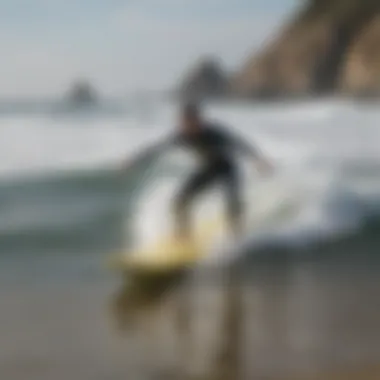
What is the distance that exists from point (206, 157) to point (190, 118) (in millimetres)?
69

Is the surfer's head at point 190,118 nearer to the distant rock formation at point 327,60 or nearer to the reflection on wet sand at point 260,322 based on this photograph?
the distant rock formation at point 327,60

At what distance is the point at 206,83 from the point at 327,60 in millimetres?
220

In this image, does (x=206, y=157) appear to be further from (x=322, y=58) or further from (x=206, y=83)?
(x=322, y=58)

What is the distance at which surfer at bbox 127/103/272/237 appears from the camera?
4.55 ft

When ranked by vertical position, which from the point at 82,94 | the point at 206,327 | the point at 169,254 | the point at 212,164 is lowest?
the point at 206,327

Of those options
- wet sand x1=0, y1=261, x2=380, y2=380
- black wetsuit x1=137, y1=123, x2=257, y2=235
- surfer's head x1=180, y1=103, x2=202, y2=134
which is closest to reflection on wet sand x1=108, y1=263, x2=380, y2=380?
wet sand x1=0, y1=261, x2=380, y2=380

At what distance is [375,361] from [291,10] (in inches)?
23.6

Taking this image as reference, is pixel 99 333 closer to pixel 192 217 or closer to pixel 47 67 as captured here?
pixel 192 217

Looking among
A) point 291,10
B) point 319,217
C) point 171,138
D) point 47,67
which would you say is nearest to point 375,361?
point 319,217

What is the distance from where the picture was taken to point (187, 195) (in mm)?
1390

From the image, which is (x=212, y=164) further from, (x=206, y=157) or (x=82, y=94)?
(x=82, y=94)

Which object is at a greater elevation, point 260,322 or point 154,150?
point 154,150

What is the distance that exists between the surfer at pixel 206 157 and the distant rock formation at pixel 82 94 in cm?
12

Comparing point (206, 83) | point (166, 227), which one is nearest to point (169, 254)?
point (166, 227)
